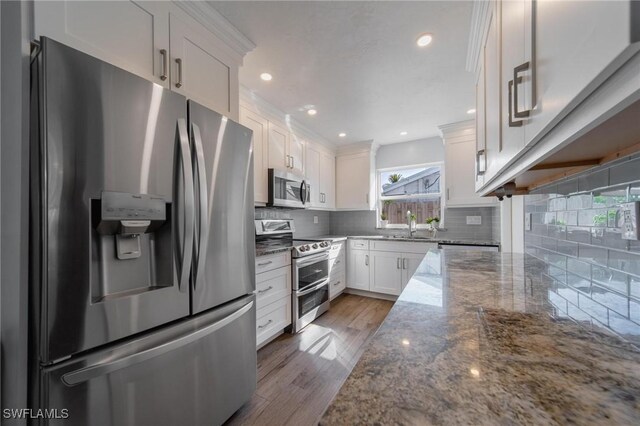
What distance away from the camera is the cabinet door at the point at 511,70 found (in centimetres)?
67

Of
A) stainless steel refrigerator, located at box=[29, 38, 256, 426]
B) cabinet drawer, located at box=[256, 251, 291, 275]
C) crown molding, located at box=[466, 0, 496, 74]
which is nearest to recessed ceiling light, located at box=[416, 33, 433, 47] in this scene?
crown molding, located at box=[466, 0, 496, 74]

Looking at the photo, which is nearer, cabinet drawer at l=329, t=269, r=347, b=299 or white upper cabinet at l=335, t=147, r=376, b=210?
cabinet drawer at l=329, t=269, r=347, b=299

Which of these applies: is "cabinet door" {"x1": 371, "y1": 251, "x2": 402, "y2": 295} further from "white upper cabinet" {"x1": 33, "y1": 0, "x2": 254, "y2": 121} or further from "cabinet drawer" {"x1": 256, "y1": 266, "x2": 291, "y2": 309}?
"white upper cabinet" {"x1": 33, "y1": 0, "x2": 254, "y2": 121}

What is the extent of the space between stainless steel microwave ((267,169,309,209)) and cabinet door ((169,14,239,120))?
38.1 inches

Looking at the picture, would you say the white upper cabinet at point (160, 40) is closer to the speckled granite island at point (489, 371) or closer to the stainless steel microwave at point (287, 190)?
the stainless steel microwave at point (287, 190)

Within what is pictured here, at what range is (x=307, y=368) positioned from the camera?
75.0 inches

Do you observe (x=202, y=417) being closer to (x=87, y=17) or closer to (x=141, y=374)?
(x=141, y=374)

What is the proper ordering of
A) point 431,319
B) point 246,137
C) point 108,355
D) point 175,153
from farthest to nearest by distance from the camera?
point 246,137
point 175,153
point 108,355
point 431,319

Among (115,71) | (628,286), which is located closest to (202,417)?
(115,71)

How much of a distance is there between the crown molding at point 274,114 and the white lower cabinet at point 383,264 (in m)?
1.61

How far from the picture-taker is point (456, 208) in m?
3.49

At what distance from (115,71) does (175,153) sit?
0.34 metres

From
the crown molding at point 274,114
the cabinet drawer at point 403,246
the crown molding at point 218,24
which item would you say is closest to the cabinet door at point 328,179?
the crown molding at point 274,114

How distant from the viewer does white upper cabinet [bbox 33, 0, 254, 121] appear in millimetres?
938
